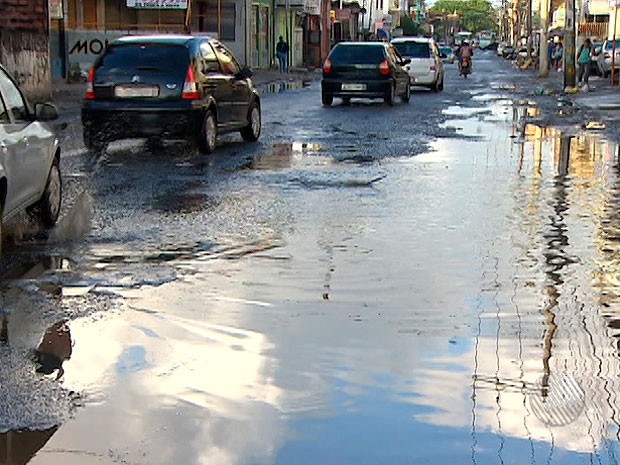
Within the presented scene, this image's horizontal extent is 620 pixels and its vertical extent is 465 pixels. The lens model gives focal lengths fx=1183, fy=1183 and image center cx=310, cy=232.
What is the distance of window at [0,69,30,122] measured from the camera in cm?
905

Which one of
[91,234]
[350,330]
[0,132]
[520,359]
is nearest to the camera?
[520,359]

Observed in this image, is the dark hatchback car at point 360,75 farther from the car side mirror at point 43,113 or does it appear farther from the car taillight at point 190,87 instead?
the car side mirror at point 43,113

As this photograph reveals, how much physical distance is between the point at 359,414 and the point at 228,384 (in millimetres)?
742

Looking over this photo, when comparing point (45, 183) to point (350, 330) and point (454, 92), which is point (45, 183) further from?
point (454, 92)

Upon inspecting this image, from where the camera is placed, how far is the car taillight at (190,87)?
15.4 m

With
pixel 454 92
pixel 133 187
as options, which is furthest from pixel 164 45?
pixel 454 92

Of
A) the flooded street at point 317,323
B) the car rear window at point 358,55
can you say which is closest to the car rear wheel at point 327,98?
the car rear window at point 358,55

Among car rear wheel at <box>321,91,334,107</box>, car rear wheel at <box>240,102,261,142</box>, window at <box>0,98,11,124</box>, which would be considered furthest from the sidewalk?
window at <box>0,98,11,124</box>

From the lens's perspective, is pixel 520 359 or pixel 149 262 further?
pixel 149 262

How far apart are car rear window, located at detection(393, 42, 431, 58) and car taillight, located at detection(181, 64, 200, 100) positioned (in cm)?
2093

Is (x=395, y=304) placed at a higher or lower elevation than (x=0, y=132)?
lower

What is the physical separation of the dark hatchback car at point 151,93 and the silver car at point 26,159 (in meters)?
5.14

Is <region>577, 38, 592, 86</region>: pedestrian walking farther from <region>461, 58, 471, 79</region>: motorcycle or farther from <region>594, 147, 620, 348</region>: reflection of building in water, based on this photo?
<region>594, 147, 620, 348</region>: reflection of building in water

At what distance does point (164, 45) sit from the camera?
51.4ft
